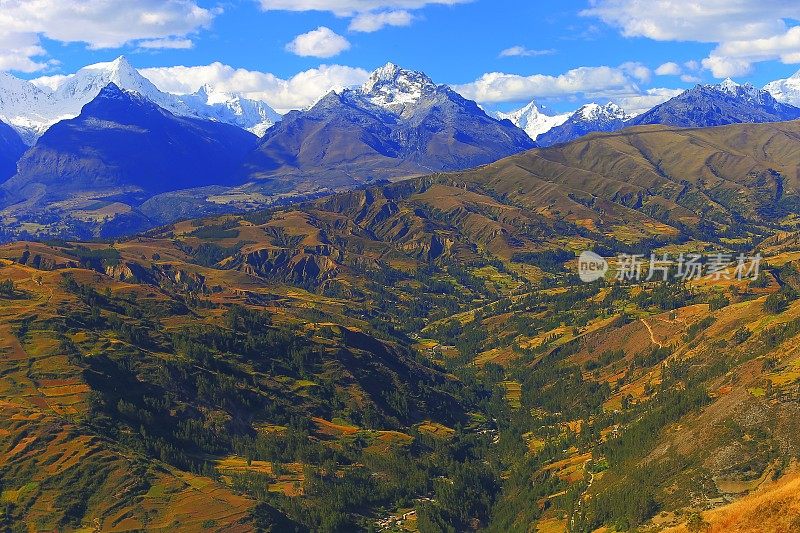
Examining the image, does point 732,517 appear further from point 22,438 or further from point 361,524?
point 22,438

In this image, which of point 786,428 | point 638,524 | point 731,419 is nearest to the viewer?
point 638,524

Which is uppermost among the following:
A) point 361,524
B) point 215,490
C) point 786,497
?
point 786,497

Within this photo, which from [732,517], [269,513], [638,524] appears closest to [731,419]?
[638,524]

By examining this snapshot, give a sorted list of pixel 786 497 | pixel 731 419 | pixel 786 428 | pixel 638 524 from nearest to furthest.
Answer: pixel 786 497, pixel 638 524, pixel 786 428, pixel 731 419

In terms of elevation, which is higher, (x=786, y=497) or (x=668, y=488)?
(x=786, y=497)

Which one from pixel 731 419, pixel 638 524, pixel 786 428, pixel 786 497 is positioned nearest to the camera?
pixel 786 497

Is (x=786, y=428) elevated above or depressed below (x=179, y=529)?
above

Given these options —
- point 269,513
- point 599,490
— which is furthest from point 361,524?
point 599,490

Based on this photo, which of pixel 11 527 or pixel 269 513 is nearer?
pixel 11 527

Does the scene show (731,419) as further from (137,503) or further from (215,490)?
(137,503)
